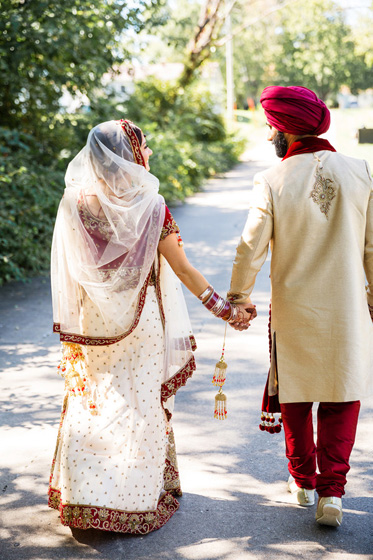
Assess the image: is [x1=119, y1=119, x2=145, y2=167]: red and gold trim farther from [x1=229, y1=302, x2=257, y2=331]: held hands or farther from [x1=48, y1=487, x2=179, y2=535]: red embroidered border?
[x1=48, y1=487, x2=179, y2=535]: red embroidered border

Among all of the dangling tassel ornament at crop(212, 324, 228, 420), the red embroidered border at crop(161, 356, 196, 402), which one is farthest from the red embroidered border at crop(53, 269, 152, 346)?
the dangling tassel ornament at crop(212, 324, 228, 420)

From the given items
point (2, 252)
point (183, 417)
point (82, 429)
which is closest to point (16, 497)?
point (82, 429)

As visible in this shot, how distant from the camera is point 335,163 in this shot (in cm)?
309

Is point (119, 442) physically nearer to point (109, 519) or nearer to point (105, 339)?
point (109, 519)

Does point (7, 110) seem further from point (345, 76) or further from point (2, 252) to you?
point (345, 76)

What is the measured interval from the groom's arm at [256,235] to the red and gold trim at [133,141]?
57 cm

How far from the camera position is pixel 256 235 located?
3.13 m

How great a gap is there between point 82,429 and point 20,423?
59.8 inches

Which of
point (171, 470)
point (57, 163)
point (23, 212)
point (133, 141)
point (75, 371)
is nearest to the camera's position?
point (133, 141)

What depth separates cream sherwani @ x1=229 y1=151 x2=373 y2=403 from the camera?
3074mm

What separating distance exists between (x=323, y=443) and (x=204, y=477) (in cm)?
85

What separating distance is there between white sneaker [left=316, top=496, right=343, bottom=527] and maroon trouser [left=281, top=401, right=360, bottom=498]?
0.03 meters

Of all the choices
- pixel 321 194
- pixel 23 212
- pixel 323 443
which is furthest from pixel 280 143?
pixel 23 212

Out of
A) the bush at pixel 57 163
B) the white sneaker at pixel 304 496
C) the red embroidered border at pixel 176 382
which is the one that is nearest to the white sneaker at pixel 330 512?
the white sneaker at pixel 304 496
